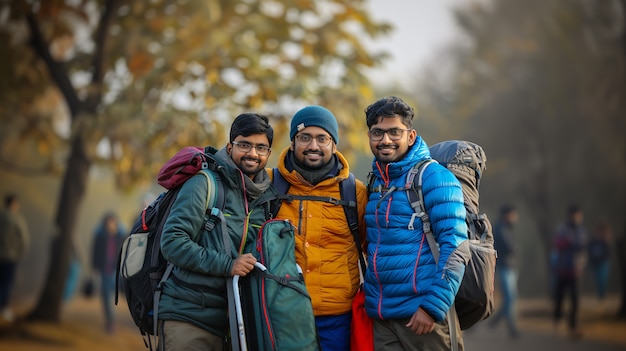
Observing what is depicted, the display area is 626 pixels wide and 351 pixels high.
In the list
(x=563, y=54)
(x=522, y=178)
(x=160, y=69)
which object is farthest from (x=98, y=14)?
(x=522, y=178)

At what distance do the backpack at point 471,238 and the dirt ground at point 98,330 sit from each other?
9818 millimetres

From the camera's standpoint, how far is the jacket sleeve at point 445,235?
13.8 feet

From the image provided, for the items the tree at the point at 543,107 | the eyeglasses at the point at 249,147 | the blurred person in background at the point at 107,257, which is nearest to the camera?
the eyeglasses at the point at 249,147

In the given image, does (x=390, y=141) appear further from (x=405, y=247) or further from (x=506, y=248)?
(x=506, y=248)

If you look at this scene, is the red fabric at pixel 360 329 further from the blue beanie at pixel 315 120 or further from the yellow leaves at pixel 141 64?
the yellow leaves at pixel 141 64

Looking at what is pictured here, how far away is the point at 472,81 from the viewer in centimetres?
3006

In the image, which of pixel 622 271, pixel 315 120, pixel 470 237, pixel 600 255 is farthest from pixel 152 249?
pixel 600 255

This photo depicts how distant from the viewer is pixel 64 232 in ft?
47.9

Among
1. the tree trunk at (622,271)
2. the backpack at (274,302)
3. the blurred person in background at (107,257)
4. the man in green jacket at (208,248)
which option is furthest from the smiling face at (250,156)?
the tree trunk at (622,271)

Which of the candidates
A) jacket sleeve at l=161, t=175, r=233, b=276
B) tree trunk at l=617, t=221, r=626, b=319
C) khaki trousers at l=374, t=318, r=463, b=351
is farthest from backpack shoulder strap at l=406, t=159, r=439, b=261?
tree trunk at l=617, t=221, r=626, b=319

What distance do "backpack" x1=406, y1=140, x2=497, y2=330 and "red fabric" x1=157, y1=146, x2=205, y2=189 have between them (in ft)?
4.34

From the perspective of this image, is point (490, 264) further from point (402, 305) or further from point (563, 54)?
point (563, 54)

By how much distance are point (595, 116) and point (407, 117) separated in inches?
605

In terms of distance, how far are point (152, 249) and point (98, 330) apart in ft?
36.9
